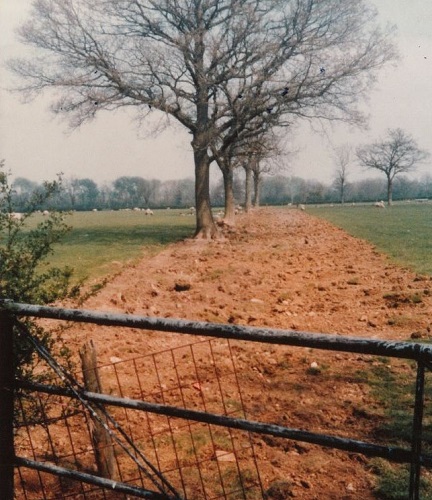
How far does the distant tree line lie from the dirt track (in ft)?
272

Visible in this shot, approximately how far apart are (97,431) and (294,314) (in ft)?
17.3

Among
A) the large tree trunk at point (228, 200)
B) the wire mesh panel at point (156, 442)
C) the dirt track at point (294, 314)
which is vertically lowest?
the wire mesh panel at point (156, 442)

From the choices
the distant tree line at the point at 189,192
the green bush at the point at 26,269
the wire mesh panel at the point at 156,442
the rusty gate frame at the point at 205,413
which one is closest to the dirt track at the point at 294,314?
the wire mesh panel at the point at 156,442

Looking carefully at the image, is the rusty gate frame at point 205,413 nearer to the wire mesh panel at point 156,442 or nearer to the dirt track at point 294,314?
the wire mesh panel at point 156,442

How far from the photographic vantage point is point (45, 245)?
14.1 ft

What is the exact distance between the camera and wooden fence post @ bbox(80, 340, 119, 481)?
10.8 ft

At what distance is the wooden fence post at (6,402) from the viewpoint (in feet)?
7.78

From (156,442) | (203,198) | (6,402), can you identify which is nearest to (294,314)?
(156,442)

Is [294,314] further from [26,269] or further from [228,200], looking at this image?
[228,200]

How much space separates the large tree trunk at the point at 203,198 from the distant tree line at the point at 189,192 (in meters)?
73.3

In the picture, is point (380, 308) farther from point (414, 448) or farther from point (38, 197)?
point (414, 448)

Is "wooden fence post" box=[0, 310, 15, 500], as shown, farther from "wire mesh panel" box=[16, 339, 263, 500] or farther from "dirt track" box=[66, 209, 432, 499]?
"dirt track" box=[66, 209, 432, 499]

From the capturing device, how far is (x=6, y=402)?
242 centimetres

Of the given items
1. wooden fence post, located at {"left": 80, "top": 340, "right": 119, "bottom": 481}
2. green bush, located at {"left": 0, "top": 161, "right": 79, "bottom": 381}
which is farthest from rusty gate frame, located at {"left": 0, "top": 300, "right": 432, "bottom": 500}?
green bush, located at {"left": 0, "top": 161, "right": 79, "bottom": 381}
